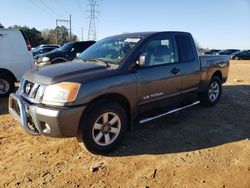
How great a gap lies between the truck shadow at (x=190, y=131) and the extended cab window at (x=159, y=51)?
1.27m

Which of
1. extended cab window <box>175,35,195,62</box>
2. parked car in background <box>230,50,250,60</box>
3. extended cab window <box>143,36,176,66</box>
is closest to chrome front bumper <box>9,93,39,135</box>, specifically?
extended cab window <box>143,36,176,66</box>

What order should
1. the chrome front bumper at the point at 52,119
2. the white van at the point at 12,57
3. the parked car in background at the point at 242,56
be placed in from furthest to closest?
the parked car in background at the point at 242,56, the white van at the point at 12,57, the chrome front bumper at the point at 52,119

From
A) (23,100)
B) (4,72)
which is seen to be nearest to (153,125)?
(23,100)

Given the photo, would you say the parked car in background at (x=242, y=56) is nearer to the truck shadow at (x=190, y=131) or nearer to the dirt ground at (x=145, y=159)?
the truck shadow at (x=190, y=131)

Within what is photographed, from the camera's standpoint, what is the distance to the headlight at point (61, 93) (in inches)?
144

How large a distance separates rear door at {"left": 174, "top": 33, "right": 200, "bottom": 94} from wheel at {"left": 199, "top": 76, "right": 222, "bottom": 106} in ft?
2.45

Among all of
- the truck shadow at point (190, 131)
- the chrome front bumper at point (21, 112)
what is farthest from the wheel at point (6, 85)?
the truck shadow at point (190, 131)

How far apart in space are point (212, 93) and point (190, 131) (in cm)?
210

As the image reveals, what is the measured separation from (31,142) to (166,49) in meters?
2.93

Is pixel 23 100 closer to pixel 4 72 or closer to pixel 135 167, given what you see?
pixel 135 167

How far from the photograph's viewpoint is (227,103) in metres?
7.30

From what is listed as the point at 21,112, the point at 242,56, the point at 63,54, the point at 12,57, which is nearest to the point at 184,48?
the point at 21,112

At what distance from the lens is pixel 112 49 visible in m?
4.99

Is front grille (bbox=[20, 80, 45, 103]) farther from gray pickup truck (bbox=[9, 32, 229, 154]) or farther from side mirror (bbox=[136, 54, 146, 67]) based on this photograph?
side mirror (bbox=[136, 54, 146, 67])
